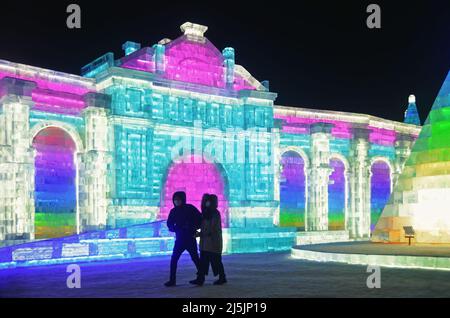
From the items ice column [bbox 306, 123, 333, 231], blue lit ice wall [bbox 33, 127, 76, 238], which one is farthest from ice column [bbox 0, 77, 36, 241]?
ice column [bbox 306, 123, 333, 231]

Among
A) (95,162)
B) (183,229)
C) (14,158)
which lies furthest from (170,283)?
(95,162)

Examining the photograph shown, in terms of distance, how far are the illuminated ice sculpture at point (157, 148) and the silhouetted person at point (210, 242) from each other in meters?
7.82

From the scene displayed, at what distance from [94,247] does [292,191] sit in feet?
44.5

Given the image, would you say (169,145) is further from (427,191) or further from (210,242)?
(210,242)

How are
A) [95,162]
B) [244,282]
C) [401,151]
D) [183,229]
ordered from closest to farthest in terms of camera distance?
[183,229], [244,282], [95,162], [401,151]

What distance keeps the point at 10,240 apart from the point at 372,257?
12288 millimetres

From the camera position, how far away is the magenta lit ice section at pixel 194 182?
2278cm

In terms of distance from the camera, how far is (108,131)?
68.7 feet

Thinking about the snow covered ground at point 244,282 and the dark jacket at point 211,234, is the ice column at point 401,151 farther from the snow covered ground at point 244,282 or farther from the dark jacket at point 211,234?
the dark jacket at point 211,234

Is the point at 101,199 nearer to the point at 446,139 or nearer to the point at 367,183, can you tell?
the point at 446,139

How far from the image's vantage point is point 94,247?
15977 millimetres

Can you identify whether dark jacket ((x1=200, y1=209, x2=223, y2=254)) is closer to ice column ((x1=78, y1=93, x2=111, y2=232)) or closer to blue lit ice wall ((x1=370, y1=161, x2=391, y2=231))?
ice column ((x1=78, y1=93, x2=111, y2=232))

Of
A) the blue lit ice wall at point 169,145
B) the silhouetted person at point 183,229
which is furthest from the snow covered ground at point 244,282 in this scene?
the blue lit ice wall at point 169,145
